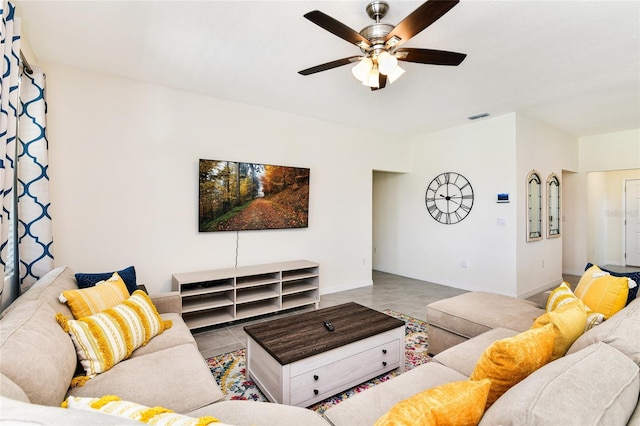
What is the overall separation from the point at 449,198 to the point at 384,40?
12.5 ft

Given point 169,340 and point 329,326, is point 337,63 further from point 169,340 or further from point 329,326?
point 169,340

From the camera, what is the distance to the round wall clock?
5043mm

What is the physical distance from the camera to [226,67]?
300cm

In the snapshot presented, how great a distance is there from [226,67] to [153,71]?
30.2 inches

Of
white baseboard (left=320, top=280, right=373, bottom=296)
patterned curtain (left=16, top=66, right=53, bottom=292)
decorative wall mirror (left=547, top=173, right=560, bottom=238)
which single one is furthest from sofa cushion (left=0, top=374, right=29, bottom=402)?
decorative wall mirror (left=547, top=173, right=560, bottom=238)

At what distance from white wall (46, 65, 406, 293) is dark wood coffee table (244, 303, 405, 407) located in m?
1.82

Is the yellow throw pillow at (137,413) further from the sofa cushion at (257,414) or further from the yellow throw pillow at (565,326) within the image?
the yellow throw pillow at (565,326)

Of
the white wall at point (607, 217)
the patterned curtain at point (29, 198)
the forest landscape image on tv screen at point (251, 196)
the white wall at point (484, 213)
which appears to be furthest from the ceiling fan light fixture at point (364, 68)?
the white wall at point (607, 217)

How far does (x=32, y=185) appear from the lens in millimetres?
2438

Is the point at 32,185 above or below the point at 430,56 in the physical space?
below

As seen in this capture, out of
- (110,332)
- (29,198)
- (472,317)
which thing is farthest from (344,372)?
(29,198)

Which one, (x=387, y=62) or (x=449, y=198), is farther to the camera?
(x=449, y=198)

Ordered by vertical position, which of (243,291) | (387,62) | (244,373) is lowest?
(244,373)

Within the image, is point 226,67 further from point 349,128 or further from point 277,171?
point 349,128
